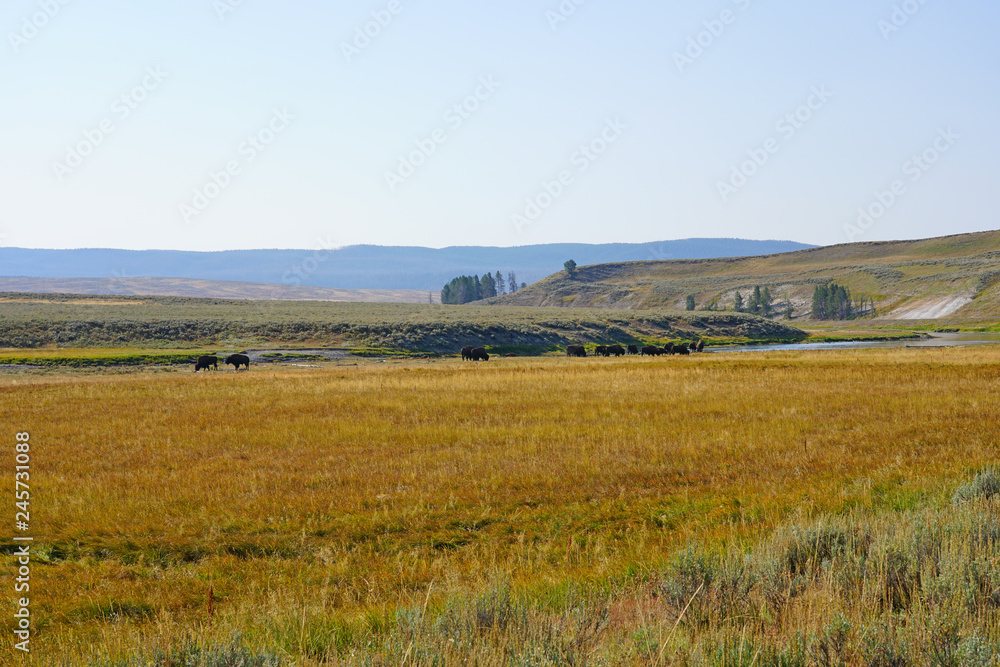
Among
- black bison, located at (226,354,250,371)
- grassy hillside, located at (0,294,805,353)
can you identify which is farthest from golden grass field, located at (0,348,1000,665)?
grassy hillside, located at (0,294,805,353)

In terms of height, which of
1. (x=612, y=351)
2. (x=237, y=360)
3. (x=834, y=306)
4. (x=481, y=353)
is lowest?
(x=612, y=351)

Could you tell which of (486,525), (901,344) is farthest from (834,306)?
(486,525)

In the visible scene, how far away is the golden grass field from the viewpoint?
534cm

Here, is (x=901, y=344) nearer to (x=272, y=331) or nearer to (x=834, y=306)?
(x=272, y=331)

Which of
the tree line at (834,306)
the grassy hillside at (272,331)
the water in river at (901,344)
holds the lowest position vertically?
the water in river at (901,344)

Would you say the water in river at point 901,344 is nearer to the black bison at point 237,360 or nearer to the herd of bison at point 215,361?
the black bison at point 237,360

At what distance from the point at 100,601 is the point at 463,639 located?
4.06 meters

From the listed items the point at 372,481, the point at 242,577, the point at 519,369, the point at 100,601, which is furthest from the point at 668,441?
the point at 519,369

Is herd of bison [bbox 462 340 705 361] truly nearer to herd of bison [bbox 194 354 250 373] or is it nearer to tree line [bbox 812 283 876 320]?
herd of bison [bbox 194 354 250 373]

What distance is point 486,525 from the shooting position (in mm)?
9656

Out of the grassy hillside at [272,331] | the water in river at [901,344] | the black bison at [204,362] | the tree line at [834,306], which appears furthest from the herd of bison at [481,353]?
the tree line at [834,306]

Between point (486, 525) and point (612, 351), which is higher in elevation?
point (486, 525)

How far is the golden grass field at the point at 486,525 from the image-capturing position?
17.5 ft

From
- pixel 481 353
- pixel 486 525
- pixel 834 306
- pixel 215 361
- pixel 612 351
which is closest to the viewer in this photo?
pixel 486 525
